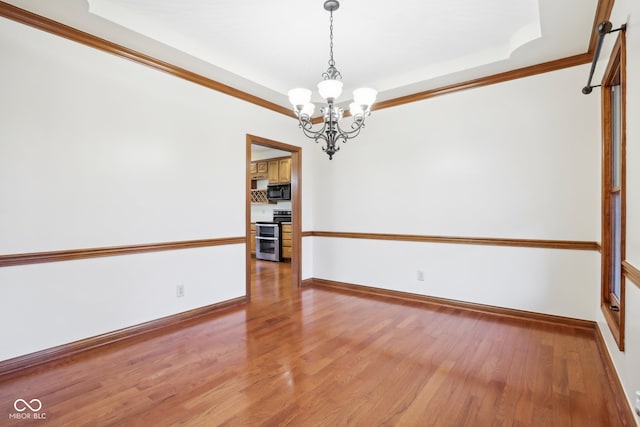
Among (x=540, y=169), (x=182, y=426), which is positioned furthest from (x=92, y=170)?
(x=540, y=169)

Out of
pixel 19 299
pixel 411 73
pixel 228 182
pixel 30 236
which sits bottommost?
pixel 19 299

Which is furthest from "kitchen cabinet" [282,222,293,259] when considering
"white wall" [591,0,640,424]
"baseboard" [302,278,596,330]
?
"white wall" [591,0,640,424]

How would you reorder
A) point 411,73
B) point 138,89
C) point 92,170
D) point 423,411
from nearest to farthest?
point 423,411 < point 92,170 < point 138,89 < point 411,73

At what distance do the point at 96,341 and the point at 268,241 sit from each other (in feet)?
15.0

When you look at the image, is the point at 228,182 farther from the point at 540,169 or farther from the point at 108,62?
the point at 540,169

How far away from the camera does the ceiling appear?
2.43 meters

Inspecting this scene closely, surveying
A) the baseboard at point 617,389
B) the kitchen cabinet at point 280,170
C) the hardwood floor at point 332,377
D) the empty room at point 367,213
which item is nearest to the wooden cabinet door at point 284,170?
the kitchen cabinet at point 280,170

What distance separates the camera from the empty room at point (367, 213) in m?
1.91

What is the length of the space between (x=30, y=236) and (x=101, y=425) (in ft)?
5.00

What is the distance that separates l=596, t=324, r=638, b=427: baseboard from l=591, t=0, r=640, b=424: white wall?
0.05 m

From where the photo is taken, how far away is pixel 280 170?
7234mm

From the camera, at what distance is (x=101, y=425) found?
1659mm

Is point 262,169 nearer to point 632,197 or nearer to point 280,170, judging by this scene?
point 280,170

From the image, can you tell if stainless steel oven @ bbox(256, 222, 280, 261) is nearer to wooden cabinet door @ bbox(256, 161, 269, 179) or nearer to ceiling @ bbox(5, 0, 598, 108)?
wooden cabinet door @ bbox(256, 161, 269, 179)
